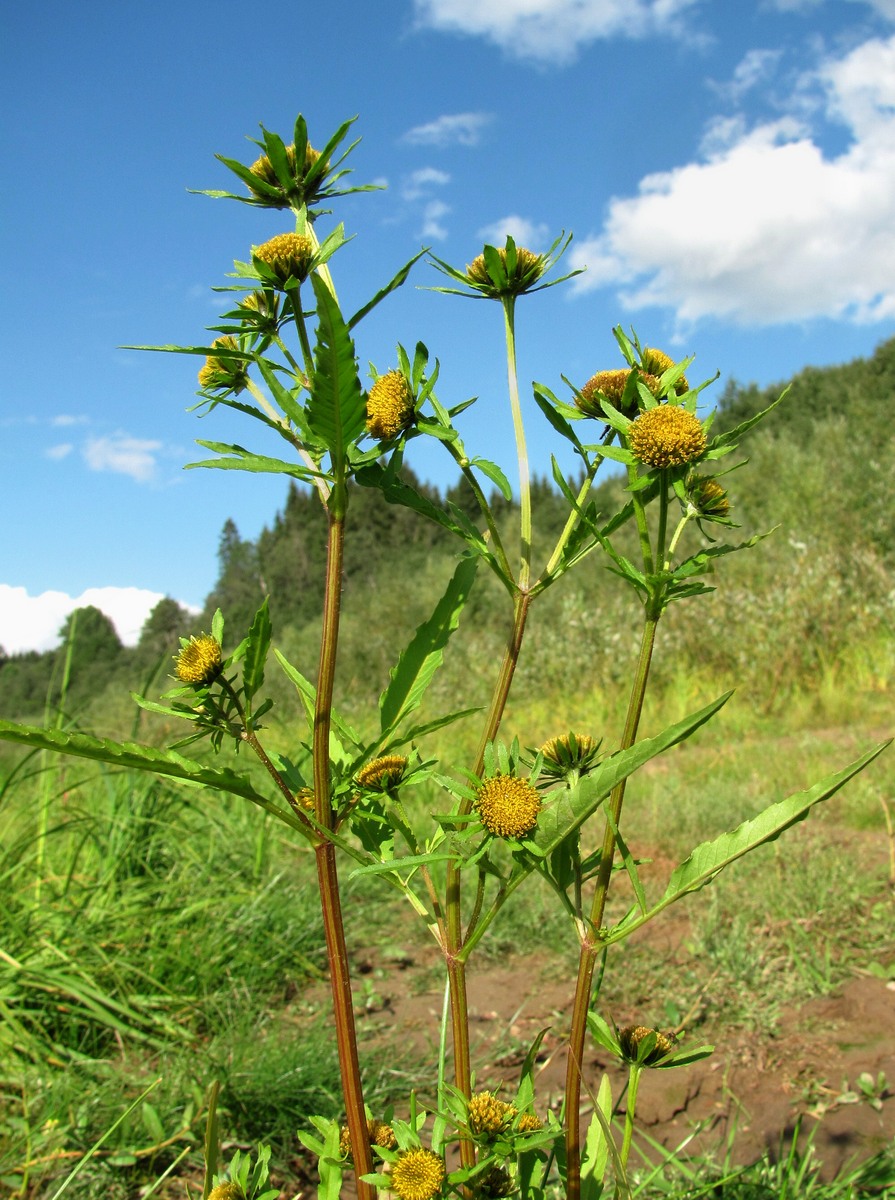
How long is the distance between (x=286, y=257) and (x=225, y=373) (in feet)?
0.48

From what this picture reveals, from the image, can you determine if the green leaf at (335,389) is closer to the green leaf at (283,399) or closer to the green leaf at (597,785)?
the green leaf at (283,399)

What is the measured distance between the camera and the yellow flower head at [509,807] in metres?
0.83

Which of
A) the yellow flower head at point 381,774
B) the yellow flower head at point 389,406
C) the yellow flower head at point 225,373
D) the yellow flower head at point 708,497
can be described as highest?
the yellow flower head at point 225,373

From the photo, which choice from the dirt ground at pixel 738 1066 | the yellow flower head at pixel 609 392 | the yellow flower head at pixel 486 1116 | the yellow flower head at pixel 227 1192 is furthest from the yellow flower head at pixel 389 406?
the dirt ground at pixel 738 1066

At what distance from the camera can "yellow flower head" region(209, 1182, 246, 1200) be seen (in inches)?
37.7

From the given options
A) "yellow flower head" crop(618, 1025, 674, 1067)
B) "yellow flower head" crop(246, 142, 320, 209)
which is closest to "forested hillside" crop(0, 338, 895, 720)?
"yellow flower head" crop(246, 142, 320, 209)

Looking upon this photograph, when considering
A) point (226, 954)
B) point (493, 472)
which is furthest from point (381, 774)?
point (226, 954)

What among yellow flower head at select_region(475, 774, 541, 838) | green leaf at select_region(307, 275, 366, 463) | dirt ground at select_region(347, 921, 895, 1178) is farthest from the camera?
dirt ground at select_region(347, 921, 895, 1178)

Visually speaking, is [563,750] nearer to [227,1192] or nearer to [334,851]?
[334,851]

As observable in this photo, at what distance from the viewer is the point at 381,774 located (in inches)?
37.0

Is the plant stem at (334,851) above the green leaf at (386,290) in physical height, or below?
below

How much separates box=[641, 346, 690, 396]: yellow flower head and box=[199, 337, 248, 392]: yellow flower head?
0.43 m

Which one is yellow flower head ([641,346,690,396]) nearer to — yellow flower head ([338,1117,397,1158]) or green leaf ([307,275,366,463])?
green leaf ([307,275,366,463])

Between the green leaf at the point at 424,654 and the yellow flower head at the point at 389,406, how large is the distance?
0.16m
